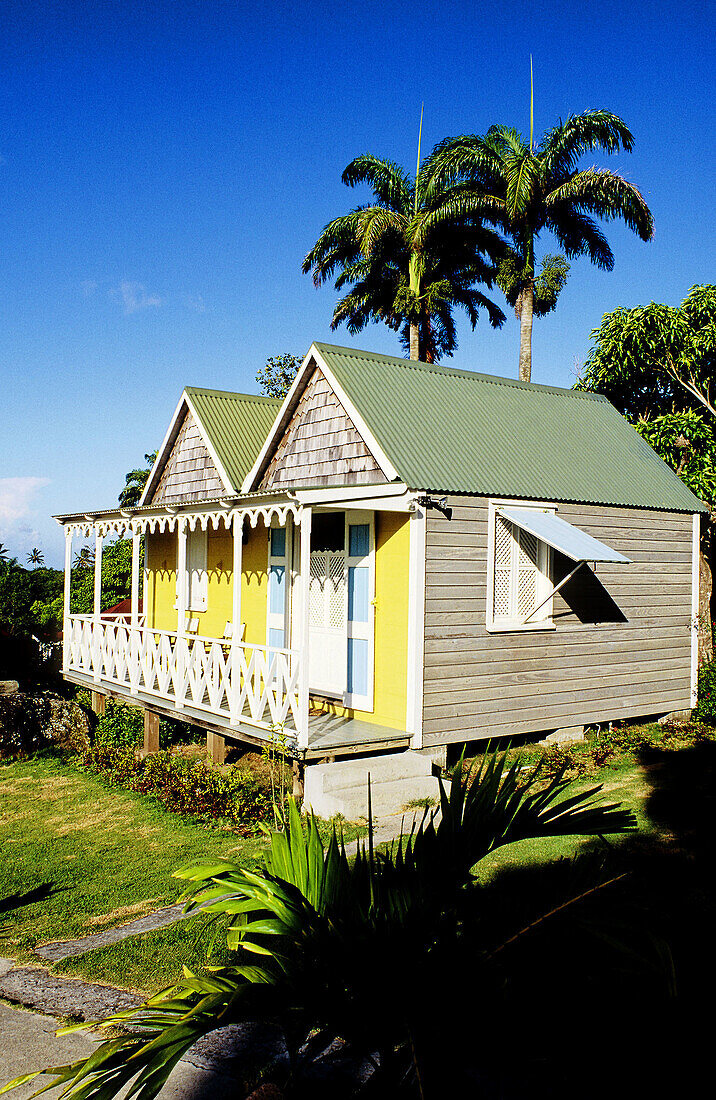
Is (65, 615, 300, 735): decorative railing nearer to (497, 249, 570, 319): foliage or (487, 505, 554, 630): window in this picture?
(487, 505, 554, 630): window

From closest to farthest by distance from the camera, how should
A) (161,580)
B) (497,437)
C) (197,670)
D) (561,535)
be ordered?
(561,535)
(197,670)
(497,437)
(161,580)

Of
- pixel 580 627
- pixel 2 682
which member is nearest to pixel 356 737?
Result: pixel 580 627

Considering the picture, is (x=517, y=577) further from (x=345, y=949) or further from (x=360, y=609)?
(x=345, y=949)

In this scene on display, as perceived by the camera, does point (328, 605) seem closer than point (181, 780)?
No

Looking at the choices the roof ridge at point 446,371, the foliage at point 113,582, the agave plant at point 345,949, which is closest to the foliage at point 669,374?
the roof ridge at point 446,371

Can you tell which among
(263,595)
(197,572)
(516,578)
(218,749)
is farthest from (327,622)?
(197,572)

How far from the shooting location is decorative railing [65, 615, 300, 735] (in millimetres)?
9914

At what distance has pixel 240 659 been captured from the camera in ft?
34.7

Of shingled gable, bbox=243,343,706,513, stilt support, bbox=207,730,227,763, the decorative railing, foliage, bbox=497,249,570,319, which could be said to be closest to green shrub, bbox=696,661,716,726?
shingled gable, bbox=243,343,706,513

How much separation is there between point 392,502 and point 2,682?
938cm

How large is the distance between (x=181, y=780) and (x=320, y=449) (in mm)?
4924

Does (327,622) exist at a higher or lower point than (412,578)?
lower

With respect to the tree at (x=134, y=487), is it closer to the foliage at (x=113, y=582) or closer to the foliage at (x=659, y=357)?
the foliage at (x=113, y=582)

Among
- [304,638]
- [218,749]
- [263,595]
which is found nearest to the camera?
[304,638]
